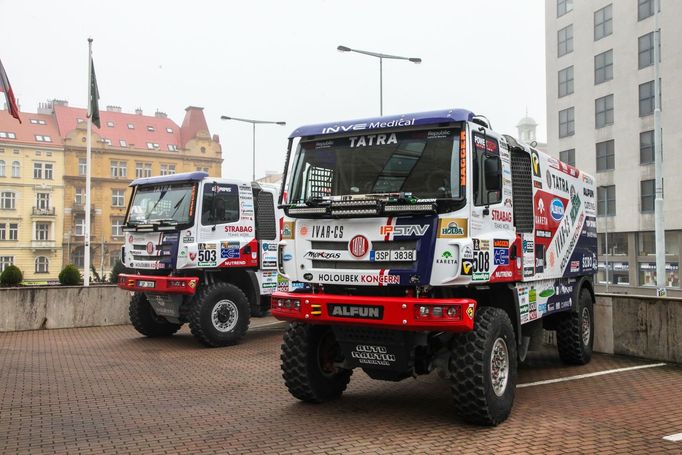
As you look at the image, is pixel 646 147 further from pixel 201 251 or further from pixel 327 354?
pixel 327 354

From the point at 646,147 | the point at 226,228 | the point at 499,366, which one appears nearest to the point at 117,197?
the point at 646,147

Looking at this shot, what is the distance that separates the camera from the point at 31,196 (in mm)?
72938

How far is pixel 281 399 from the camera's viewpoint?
8.36m

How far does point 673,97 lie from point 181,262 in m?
37.3

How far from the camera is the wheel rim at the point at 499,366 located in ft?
23.6

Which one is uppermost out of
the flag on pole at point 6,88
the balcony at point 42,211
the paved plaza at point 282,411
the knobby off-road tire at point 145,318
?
the balcony at point 42,211

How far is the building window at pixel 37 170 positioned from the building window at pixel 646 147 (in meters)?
59.4

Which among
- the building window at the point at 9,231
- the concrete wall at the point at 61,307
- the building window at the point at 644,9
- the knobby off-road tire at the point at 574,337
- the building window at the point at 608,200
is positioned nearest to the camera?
the knobby off-road tire at the point at 574,337

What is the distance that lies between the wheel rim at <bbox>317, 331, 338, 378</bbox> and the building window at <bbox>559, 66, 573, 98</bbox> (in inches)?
1823

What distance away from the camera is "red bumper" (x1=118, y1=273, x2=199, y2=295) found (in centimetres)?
1231

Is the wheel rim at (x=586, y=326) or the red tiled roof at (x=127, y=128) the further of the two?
the red tiled roof at (x=127, y=128)

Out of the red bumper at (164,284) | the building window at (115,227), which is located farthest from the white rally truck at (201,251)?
the building window at (115,227)

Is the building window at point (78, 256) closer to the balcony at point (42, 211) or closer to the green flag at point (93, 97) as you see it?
the balcony at point (42, 211)

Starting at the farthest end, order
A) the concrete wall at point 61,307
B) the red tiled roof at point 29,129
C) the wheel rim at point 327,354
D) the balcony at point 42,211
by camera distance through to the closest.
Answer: the balcony at point 42,211
the red tiled roof at point 29,129
the concrete wall at point 61,307
the wheel rim at point 327,354
